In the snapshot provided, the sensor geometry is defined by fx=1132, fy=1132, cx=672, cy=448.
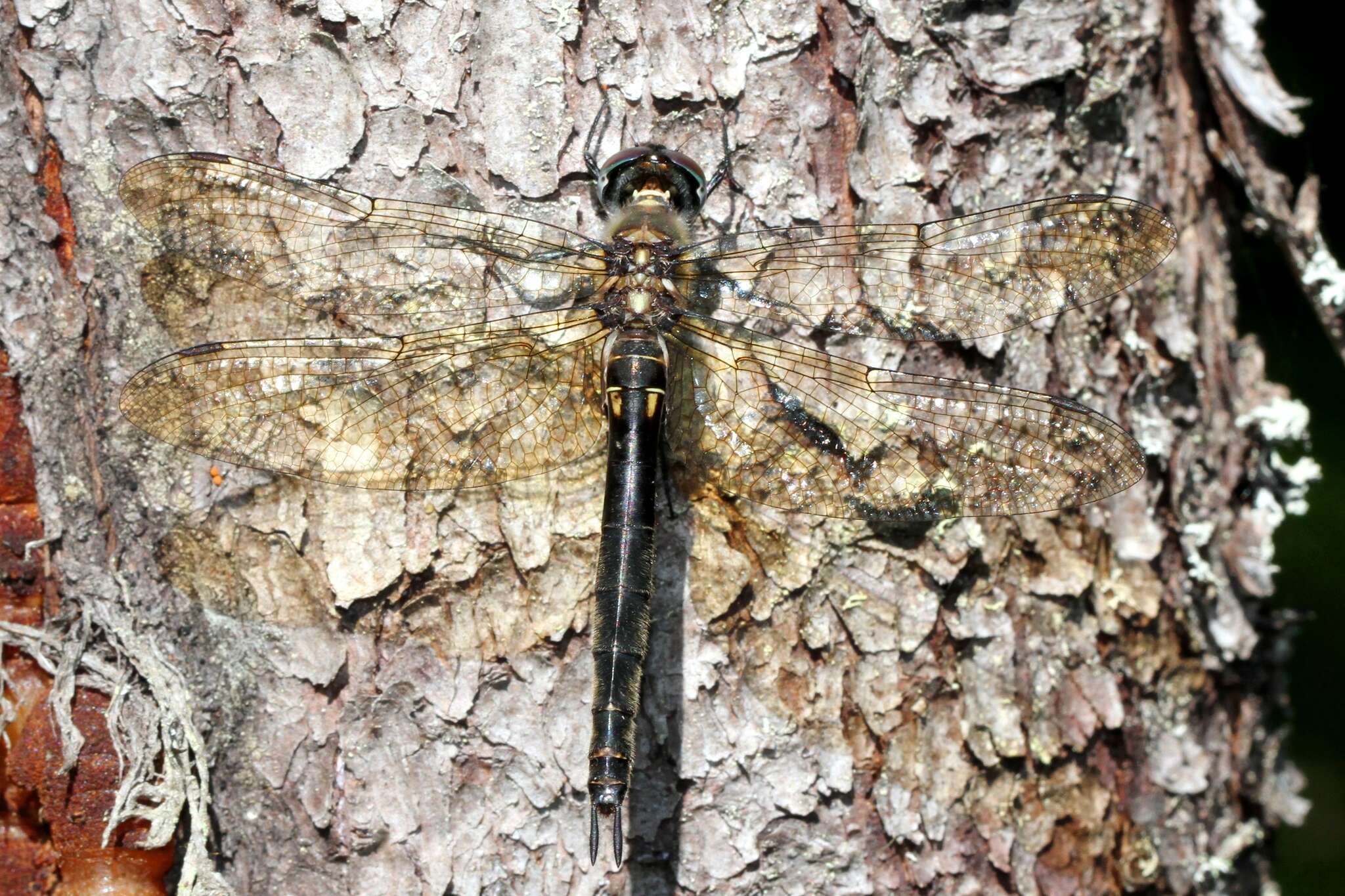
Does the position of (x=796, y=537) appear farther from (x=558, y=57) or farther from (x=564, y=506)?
(x=558, y=57)

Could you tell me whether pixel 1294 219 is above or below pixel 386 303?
above

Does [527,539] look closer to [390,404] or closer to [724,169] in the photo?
[390,404]

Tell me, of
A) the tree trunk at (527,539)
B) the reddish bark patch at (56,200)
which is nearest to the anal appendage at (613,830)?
the tree trunk at (527,539)

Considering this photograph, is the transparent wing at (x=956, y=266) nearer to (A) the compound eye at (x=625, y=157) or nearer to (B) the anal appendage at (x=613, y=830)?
(A) the compound eye at (x=625, y=157)

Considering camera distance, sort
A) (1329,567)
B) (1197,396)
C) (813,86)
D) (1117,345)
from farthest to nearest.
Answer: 1. (1329,567)
2. (1197,396)
3. (1117,345)
4. (813,86)

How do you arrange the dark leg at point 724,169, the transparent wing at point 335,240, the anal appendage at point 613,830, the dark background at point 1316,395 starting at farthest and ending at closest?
the dark background at point 1316,395, the dark leg at point 724,169, the transparent wing at point 335,240, the anal appendage at point 613,830

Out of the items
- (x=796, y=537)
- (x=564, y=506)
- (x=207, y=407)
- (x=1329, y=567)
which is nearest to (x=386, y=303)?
(x=207, y=407)

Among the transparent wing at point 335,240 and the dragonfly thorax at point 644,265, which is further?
the dragonfly thorax at point 644,265

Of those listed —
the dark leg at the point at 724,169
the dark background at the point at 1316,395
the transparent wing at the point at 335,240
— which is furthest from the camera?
the dark background at the point at 1316,395
